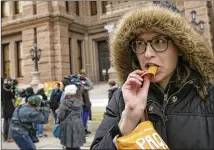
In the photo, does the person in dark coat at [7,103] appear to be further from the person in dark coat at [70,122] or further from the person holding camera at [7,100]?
the person in dark coat at [70,122]

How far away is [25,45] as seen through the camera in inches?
792

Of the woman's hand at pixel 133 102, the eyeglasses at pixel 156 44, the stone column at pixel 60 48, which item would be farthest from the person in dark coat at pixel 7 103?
the stone column at pixel 60 48

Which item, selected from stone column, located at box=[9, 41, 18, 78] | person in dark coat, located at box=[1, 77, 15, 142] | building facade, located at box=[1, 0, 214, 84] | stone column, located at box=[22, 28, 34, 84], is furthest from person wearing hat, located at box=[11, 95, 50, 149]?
stone column, located at box=[9, 41, 18, 78]

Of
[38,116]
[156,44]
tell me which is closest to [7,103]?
[38,116]

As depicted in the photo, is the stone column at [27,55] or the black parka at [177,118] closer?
the black parka at [177,118]

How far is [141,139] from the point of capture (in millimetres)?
1256

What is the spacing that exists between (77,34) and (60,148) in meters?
15.7

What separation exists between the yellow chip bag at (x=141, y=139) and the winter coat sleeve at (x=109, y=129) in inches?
4.4

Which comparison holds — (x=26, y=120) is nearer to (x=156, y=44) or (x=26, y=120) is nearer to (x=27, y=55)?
(x=156, y=44)

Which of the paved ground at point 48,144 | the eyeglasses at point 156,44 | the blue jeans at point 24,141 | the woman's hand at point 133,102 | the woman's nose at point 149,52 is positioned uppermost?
the eyeglasses at point 156,44

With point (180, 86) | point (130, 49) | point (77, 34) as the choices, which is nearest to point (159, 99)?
point (180, 86)

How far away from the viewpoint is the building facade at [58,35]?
1922 centimetres

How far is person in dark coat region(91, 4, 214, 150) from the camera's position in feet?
4.58

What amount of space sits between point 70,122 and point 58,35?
1416cm
